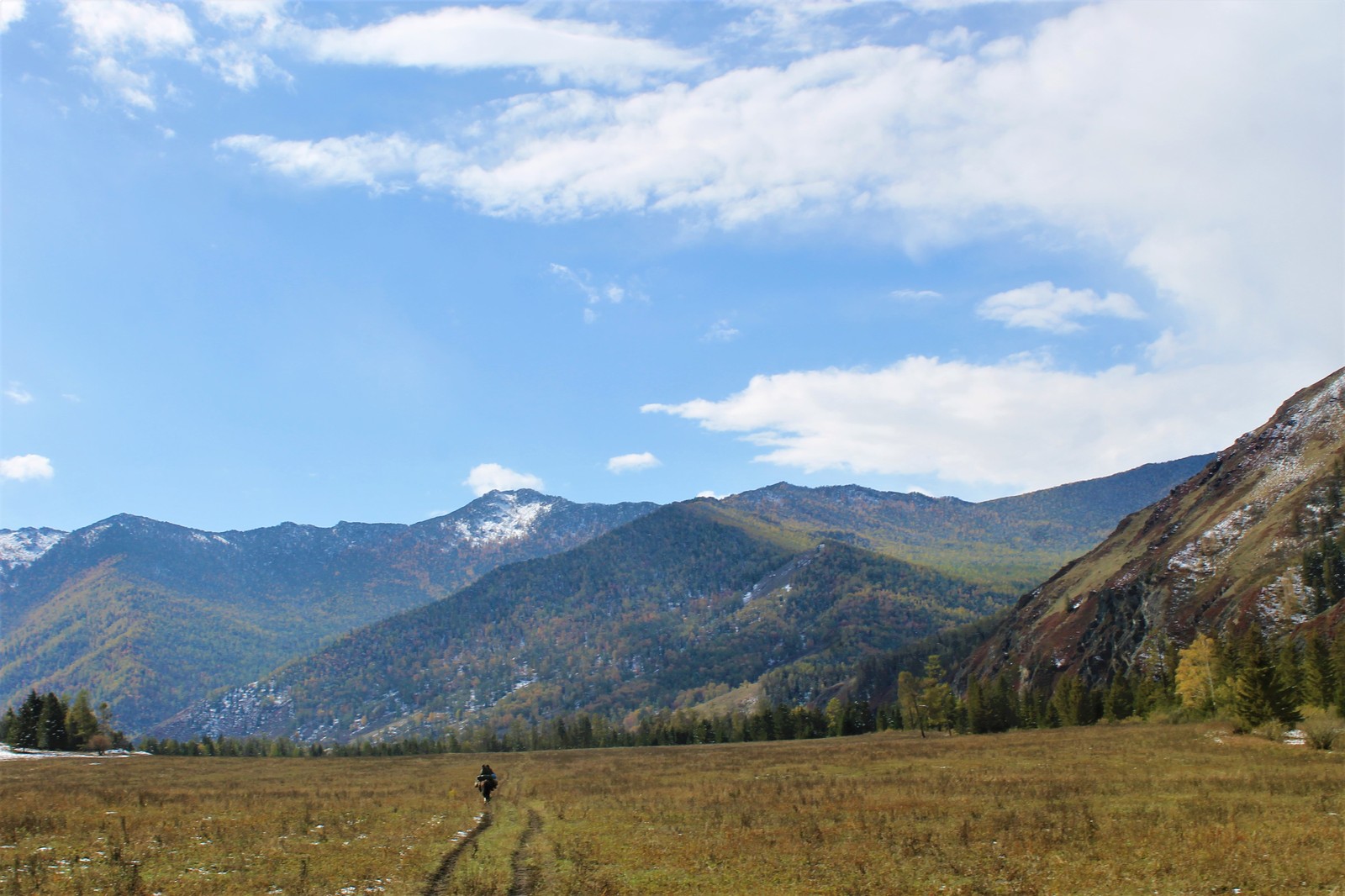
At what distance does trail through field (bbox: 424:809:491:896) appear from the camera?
20500 millimetres

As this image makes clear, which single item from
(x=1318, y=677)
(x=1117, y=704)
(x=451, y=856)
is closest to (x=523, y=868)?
(x=451, y=856)

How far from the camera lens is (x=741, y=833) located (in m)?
27.5

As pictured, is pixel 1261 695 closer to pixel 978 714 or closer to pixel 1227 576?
pixel 978 714

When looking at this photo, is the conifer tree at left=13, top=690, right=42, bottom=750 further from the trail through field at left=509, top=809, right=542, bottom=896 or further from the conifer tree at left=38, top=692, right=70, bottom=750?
the trail through field at left=509, top=809, right=542, bottom=896

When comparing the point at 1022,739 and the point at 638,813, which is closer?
the point at 638,813

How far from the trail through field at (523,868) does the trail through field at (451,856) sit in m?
1.80

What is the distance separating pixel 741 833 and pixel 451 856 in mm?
10099

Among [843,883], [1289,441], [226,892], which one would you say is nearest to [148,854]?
[226,892]

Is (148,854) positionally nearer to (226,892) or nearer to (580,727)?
(226,892)

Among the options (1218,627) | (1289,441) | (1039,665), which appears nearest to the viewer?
(1218,627)

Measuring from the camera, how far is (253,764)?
80750 mm

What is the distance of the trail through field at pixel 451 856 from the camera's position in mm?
20500

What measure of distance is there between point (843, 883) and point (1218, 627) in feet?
500

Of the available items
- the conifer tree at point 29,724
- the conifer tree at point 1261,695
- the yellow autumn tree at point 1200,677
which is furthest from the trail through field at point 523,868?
the conifer tree at point 29,724
